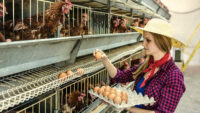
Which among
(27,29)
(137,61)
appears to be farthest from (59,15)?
(137,61)

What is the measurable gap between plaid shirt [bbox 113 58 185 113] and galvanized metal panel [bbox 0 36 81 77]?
0.74 meters

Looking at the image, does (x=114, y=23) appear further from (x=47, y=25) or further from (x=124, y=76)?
(x=47, y=25)

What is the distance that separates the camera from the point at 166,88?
4.61 feet

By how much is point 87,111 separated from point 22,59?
1.28 metres

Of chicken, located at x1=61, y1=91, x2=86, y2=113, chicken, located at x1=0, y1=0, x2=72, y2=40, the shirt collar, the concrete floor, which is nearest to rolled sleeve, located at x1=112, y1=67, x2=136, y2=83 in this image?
the shirt collar

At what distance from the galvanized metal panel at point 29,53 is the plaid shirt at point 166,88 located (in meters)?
0.74

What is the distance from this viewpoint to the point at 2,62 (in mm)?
974

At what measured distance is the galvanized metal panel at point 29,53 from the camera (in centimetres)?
97

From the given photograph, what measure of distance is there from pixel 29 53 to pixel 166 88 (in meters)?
1.03

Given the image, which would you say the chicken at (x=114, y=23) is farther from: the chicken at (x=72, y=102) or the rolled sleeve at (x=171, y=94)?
the rolled sleeve at (x=171, y=94)

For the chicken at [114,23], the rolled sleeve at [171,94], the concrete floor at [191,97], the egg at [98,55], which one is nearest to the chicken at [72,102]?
the egg at [98,55]

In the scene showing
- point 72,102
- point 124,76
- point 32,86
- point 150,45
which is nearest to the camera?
point 32,86

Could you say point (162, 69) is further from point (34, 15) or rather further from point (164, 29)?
point (34, 15)

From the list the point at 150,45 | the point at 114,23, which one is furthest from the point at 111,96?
the point at 114,23
